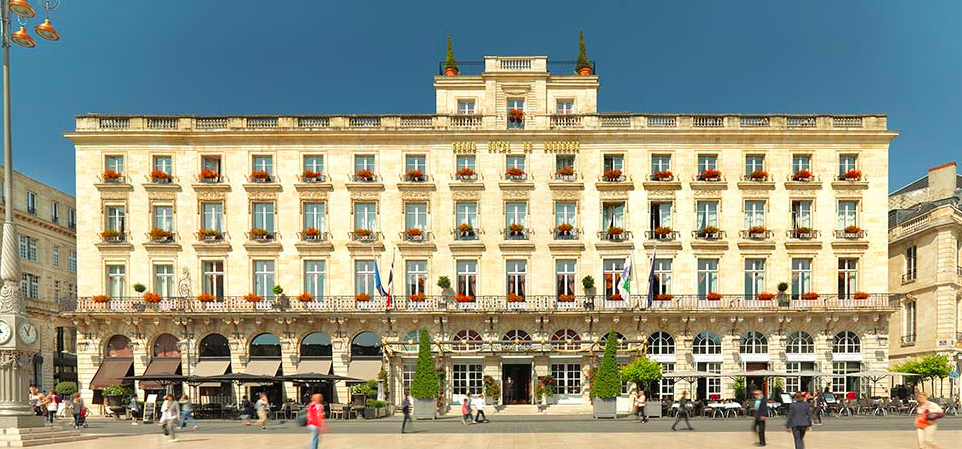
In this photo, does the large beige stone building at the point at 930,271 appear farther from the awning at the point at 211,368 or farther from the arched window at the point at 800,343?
the awning at the point at 211,368

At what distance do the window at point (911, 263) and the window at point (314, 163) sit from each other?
38942 mm

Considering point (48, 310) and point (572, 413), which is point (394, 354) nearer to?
A: point (572, 413)

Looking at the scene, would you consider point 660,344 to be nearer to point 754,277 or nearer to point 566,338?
point 566,338

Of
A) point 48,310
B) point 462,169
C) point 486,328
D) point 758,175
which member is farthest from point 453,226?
point 48,310

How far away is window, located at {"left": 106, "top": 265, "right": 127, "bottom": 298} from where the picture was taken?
4109 cm

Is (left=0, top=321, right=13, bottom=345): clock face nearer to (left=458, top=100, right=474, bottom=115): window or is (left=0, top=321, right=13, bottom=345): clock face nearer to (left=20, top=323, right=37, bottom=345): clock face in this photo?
(left=20, top=323, right=37, bottom=345): clock face

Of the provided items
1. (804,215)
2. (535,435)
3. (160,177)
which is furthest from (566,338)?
(160,177)

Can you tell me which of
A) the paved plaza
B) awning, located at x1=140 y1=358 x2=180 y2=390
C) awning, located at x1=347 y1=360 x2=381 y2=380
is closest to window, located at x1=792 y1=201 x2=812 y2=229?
the paved plaza

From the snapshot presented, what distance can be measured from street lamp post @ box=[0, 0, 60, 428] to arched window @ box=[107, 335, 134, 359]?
1899cm

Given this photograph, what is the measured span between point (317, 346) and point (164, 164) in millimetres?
14243

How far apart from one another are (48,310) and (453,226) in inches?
1395

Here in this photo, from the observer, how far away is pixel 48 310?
54594 millimetres

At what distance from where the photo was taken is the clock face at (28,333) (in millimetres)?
22578

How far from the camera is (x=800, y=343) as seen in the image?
40531mm
